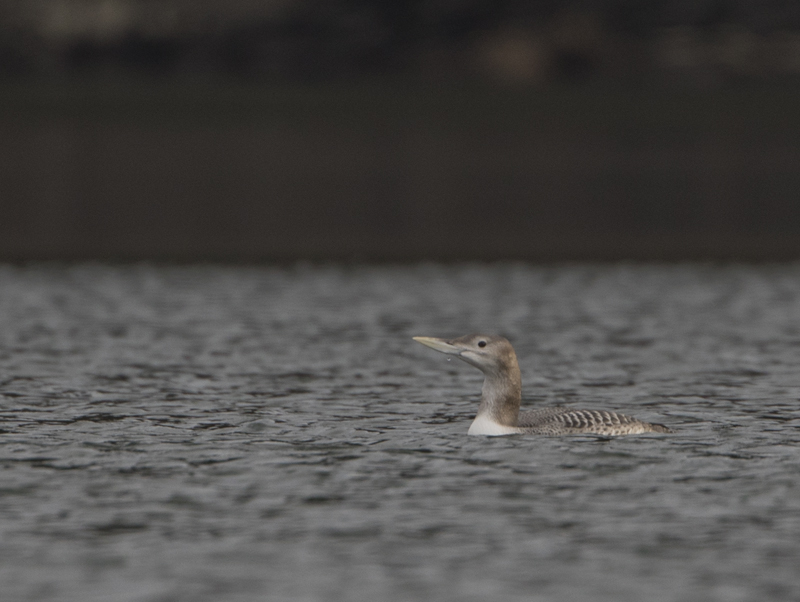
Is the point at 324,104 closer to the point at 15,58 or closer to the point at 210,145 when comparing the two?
the point at 210,145

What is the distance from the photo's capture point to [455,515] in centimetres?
1245

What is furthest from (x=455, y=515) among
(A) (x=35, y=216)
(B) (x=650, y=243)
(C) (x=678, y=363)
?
(A) (x=35, y=216)

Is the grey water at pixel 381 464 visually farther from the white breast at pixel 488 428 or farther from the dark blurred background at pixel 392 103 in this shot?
the dark blurred background at pixel 392 103

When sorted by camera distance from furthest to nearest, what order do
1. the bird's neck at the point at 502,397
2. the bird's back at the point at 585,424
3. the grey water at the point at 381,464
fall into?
the bird's neck at the point at 502,397, the bird's back at the point at 585,424, the grey water at the point at 381,464

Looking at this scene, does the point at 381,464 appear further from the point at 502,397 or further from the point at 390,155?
the point at 390,155

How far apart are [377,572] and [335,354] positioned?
13.8 meters

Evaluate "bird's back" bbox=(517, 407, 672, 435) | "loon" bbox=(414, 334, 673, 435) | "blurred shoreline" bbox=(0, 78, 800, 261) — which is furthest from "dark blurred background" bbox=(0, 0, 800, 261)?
"bird's back" bbox=(517, 407, 672, 435)

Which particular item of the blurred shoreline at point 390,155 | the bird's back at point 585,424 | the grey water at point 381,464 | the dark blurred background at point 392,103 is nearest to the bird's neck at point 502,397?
the bird's back at point 585,424

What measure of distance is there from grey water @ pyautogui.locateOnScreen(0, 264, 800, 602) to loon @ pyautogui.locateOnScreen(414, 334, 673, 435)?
0.25 meters

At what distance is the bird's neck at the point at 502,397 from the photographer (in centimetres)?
1633

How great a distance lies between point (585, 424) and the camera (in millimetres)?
15766

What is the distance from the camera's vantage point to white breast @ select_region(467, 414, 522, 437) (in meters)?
16.2

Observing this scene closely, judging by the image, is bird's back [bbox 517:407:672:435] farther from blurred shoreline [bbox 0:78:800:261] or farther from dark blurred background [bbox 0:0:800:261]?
dark blurred background [bbox 0:0:800:261]

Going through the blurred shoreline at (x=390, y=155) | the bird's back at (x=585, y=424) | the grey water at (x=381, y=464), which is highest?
the blurred shoreline at (x=390, y=155)
